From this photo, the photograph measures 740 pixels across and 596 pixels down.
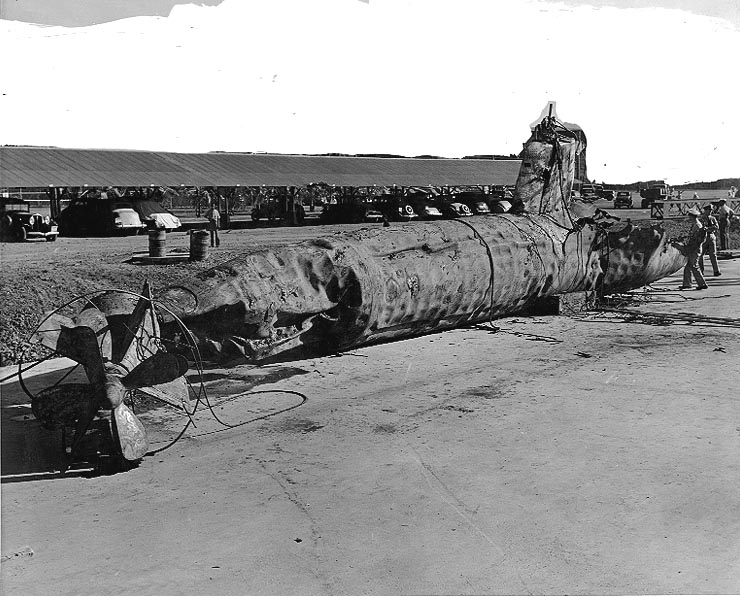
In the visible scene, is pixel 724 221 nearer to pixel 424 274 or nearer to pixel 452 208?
pixel 452 208

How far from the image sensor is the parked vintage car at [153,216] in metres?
28.4

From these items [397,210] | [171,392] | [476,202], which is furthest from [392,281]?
[476,202]

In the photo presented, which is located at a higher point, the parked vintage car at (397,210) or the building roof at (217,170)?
the building roof at (217,170)

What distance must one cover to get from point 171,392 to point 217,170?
2795cm

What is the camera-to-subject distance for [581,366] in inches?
421

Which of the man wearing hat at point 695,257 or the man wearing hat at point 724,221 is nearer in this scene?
the man wearing hat at point 695,257

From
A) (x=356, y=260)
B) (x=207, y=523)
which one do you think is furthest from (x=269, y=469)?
(x=356, y=260)

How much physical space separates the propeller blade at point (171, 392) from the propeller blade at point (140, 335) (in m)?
0.34

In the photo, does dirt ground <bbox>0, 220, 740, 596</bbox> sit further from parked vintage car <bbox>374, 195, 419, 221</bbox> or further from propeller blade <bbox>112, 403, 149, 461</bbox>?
parked vintage car <bbox>374, 195, 419, 221</bbox>

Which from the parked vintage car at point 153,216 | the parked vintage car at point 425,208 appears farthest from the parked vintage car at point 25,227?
the parked vintage car at point 425,208

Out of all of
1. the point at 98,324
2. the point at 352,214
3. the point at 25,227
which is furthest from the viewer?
the point at 352,214

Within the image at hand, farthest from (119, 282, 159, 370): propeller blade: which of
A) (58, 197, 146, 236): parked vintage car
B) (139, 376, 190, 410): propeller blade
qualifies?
(58, 197, 146, 236): parked vintage car

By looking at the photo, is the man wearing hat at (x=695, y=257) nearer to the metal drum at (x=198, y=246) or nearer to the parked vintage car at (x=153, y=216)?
the metal drum at (x=198, y=246)

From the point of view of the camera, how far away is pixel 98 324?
25.0 ft
